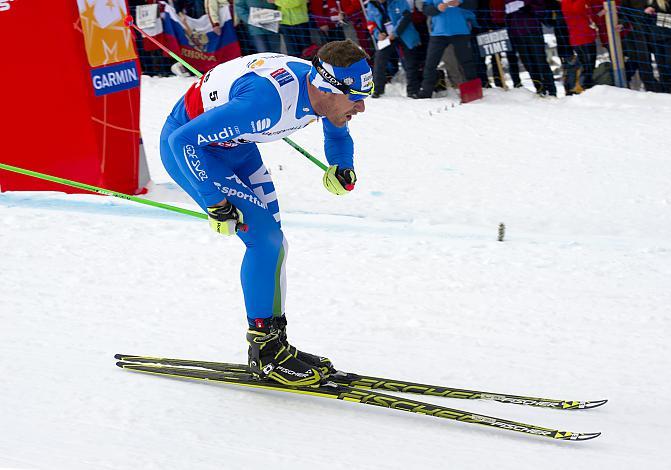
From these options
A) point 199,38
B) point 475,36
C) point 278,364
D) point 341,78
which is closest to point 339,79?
point 341,78

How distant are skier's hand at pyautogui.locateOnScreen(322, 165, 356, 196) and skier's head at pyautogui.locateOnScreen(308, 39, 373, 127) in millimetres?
478

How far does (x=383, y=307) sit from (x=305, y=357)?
1.02 metres

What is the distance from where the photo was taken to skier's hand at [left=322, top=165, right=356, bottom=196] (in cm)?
416

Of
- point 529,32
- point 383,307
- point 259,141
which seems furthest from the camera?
point 529,32

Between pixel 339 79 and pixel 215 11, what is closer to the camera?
pixel 339 79

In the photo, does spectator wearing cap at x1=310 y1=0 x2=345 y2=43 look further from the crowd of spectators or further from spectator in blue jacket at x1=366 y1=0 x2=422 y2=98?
spectator in blue jacket at x1=366 y1=0 x2=422 y2=98

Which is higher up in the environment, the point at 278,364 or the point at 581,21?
the point at 581,21

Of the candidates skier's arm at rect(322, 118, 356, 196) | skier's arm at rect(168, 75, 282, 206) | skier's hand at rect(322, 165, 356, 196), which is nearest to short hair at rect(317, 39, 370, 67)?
skier's arm at rect(168, 75, 282, 206)

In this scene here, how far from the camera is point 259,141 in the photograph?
12.6 ft

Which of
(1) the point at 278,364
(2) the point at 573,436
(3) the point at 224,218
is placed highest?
(3) the point at 224,218

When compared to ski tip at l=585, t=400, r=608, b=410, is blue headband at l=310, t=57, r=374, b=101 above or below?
above

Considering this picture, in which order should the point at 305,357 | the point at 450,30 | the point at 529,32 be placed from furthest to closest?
1. the point at 529,32
2. the point at 450,30
3. the point at 305,357

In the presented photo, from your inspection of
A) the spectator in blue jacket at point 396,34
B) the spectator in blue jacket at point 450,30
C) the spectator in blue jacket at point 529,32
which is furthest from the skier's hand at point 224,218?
the spectator in blue jacket at point 529,32

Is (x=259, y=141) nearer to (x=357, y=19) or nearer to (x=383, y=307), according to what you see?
(x=383, y=307)
